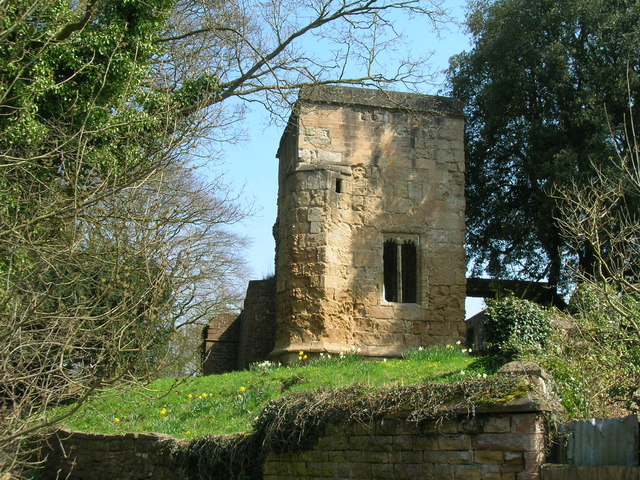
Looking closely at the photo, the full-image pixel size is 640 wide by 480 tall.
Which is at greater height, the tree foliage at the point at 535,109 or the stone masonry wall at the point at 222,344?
the tree foliage at the point at 535,109

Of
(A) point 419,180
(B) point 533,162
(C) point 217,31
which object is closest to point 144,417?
(C) point 217,31

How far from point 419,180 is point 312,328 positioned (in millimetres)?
3865

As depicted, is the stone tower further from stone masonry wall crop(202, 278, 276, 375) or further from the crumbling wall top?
stone masonry wall crop(202, 278, 276, 375)

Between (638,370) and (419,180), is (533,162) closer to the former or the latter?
(419,180)

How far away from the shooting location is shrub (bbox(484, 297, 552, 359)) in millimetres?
12039

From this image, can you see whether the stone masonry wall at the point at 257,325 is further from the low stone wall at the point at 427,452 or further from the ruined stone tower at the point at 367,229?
the low stone wall at the point at 427,452

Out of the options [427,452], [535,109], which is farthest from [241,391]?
[535,109]

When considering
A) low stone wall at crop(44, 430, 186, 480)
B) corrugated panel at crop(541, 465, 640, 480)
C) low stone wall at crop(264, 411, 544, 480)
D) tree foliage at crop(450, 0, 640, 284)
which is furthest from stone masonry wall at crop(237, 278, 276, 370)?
corrugated panel at crop(541, 465, 640, 480)

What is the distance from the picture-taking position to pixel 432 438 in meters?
7.21

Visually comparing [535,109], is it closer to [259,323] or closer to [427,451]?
[259,323]

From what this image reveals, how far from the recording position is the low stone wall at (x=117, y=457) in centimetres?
1009

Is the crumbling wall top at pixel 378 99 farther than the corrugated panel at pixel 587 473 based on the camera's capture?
Yes

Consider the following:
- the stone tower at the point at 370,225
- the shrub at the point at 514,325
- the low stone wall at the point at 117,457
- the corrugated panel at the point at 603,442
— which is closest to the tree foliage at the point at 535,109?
the stone tower at the point at 370,225

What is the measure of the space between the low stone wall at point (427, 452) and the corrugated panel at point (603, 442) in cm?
29
